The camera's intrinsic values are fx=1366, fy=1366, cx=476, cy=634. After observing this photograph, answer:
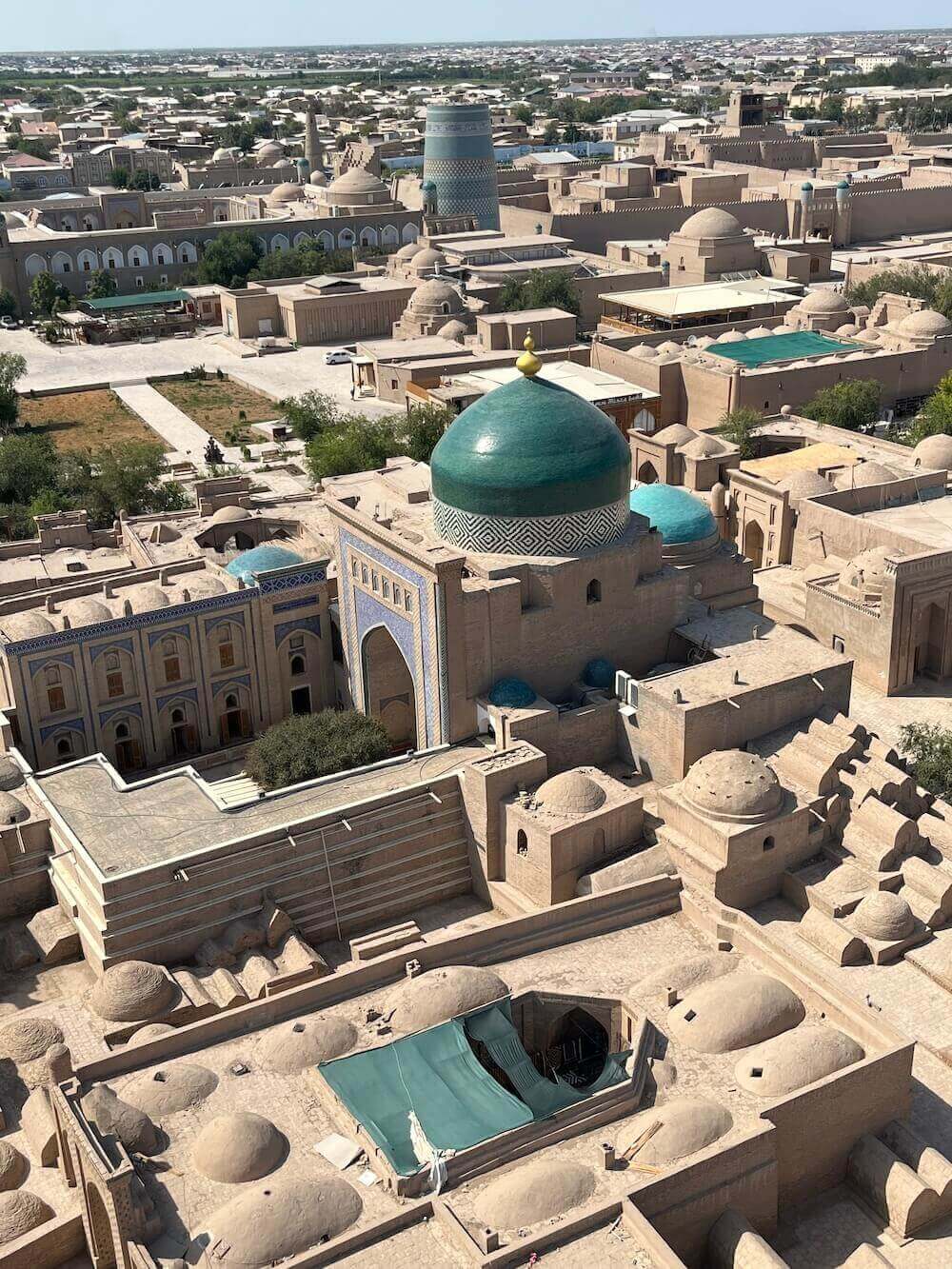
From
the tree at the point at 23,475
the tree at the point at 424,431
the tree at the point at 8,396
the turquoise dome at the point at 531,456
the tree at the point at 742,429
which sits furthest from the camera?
the tree at the point at 8,396

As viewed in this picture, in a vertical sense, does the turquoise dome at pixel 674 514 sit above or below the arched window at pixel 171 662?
above

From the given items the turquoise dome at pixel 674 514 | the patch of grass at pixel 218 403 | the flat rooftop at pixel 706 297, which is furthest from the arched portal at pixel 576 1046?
the flat rooftop at pixel 706 297

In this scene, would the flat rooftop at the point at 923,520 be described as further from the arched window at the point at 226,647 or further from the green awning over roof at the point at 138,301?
the green awning over roof at the point at 138,301

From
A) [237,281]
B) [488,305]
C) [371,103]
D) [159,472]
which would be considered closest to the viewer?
[159,472]

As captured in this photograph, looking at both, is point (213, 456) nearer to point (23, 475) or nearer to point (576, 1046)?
point (23, 475)

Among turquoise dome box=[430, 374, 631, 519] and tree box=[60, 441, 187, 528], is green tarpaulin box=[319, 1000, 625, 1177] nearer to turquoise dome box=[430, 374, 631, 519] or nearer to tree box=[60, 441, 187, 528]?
turquoise dome box=[430, 374, 631, 519]

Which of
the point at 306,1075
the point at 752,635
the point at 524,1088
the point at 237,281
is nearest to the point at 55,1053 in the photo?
the point at 306,1075

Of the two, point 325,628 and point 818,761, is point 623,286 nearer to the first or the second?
point 325,628
